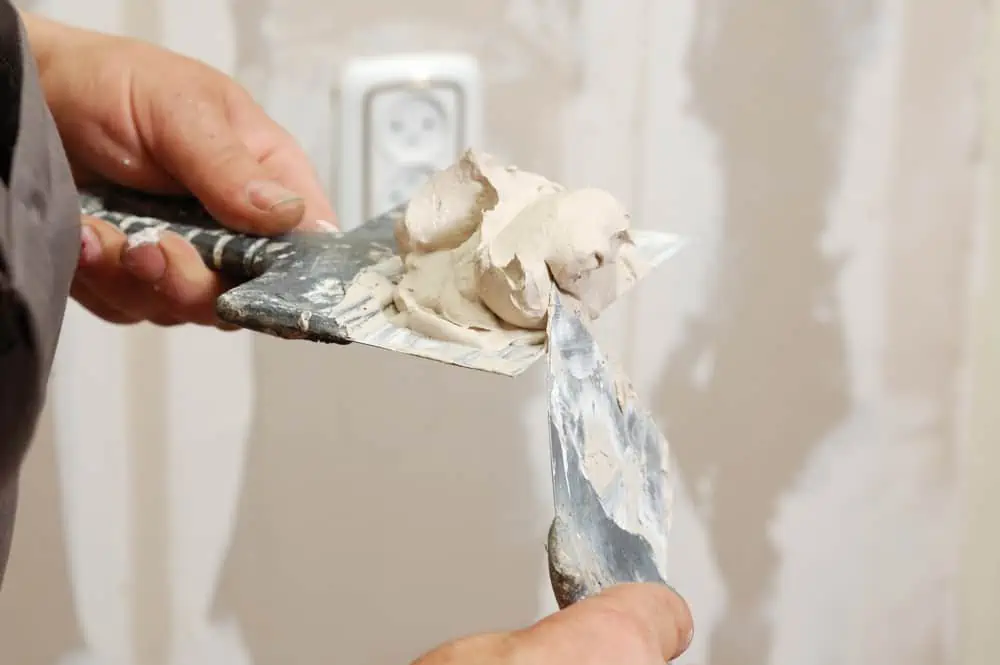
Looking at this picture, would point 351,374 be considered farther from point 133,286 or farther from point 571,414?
point 571,414

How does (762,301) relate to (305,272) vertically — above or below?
below

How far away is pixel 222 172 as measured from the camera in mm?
543

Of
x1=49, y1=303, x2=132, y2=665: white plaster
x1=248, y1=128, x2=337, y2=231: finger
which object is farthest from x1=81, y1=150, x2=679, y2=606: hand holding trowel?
x1=49, y1=303, x2=132, y2=665: white plaster

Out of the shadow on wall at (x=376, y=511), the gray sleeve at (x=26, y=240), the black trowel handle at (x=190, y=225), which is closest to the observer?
the gray sleeve at (x=26, y=240)

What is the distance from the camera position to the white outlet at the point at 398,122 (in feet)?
2.20

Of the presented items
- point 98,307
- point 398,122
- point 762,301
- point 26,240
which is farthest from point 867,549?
point 26,240

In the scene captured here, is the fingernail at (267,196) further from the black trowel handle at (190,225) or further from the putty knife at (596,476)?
A: the putty knife at (596,476)

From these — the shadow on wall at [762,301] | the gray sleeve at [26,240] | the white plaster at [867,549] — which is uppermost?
the gray sleeve at [26,240]

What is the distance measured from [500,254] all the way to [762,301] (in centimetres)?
42

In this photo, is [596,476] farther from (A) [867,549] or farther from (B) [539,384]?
(A) [867,549]

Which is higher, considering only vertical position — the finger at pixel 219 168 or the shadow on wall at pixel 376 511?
the finger at pixel 219 168

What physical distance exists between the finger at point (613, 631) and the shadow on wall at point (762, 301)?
427mm

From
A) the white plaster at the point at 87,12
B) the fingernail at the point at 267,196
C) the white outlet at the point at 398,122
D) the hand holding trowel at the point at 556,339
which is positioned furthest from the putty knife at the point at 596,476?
the white plaster at the point at 87,12

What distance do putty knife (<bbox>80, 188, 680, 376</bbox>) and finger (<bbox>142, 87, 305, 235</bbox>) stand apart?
0.01 meters
